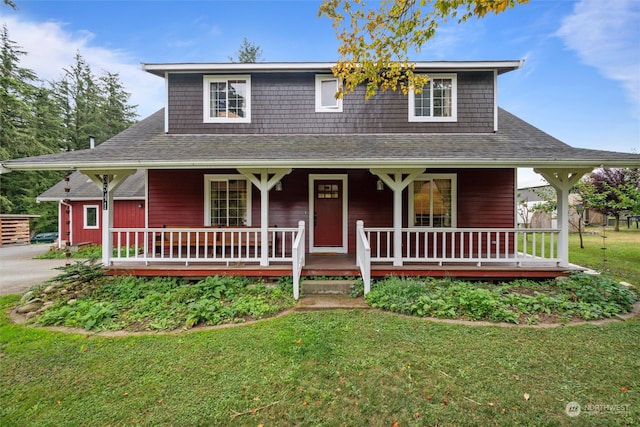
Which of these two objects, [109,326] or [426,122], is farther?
[426,122]

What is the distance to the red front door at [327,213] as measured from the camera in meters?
7.65

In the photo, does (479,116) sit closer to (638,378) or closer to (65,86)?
(638,378)

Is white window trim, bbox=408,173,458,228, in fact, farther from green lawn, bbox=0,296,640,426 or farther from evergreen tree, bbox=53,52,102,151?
evergreen tree, bbox=53,52,102,151

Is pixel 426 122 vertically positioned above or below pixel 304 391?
above

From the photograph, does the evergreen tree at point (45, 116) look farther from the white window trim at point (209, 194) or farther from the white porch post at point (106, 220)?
the white window trim at point (209, 194)

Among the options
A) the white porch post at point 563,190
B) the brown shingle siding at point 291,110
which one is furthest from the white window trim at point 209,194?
the white porch post at point 563,190

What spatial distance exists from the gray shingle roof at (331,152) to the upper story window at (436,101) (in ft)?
1.95

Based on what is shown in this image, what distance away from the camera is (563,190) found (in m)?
5.81

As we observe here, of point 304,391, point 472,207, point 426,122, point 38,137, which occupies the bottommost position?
point 304,391

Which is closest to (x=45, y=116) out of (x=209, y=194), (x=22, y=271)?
(x=22, y=271)

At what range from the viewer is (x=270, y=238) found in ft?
23.8

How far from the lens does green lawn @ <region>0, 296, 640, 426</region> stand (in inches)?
95.4

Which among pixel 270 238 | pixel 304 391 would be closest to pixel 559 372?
pixel 304 391

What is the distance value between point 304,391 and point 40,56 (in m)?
32.9
